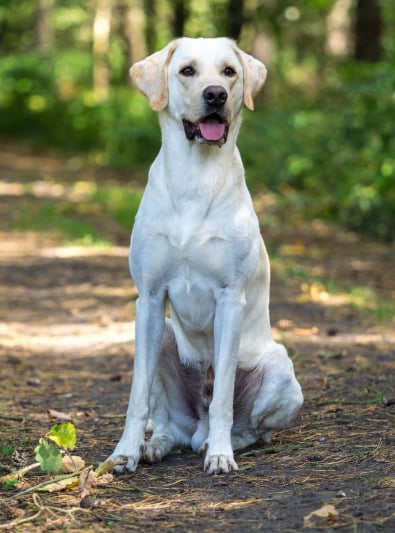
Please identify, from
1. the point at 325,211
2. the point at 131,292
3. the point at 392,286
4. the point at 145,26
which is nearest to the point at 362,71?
the point at 325,211

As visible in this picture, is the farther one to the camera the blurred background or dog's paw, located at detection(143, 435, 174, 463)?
the blurred background

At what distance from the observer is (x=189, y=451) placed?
4.88 metres

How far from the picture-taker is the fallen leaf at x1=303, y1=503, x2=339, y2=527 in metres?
3.40

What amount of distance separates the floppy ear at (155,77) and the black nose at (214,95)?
268 mm

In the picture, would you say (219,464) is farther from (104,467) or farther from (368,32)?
(368,32)

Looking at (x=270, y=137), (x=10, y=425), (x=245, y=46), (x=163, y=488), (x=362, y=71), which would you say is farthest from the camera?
(x=245, y=46)

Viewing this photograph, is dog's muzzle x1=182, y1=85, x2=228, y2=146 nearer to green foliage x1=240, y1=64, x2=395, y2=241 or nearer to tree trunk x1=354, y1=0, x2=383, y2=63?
green foliage x1=240, y1=64, x2=395, y2=241

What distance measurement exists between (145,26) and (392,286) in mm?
23268

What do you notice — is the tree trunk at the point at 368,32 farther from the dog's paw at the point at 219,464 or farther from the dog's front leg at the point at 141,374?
the dog's paw at the point at 219,464

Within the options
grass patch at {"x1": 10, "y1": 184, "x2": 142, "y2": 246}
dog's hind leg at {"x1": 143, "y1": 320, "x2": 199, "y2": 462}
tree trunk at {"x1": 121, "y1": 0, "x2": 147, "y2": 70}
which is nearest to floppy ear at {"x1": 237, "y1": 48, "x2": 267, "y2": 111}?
dog's hind leg at {"x1": 143, "y1": 320, "x2": 199, "y2": 462}

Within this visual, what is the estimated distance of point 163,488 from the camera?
409 centimetres

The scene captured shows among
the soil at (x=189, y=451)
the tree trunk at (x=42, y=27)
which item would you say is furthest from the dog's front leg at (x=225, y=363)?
the tree trunk at (x=42, y=27)

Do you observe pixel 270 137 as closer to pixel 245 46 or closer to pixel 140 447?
pixel 245 46

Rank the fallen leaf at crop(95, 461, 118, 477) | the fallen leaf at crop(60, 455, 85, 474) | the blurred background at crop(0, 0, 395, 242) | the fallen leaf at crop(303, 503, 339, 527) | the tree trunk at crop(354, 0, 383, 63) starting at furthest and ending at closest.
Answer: the tree trunk at crop(354, 0, 383, 63), the blurred background at crop(0, 0, 395, 242), the fallen leaf at crop(95, 461, 118, 477), the fallen leaf at crop(60, 455, 85, 474), the fallen leaf at crop(303, 503, 339, 527)
